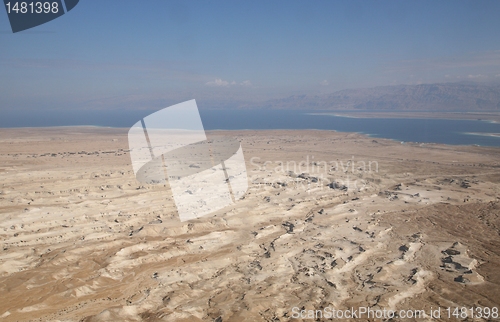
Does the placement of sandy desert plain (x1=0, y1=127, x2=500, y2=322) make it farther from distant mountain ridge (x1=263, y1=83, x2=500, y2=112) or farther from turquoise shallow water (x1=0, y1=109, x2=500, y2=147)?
distant mountain ridge (x1=263, y1=83, x2=500, y2=112)

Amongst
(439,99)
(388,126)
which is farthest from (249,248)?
(439,99)

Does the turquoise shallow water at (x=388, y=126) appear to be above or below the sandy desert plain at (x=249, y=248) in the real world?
below

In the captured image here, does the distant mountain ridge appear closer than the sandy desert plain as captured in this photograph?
No

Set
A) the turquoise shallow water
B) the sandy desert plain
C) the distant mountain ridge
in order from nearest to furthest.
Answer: the sandy desert plain → the turquoise shallow water → the distant mountain ridge

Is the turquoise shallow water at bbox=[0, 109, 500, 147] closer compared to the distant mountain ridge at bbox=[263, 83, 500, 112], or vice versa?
the turquoise shallow water at bbox=[0, 109, 500, 147]

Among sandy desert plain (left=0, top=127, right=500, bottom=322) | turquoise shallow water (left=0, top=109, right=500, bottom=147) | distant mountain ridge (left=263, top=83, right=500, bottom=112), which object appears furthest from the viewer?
distant mountain ridge (left=263, top=83, right=500, bottom=112)

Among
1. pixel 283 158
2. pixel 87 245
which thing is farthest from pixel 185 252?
pixel 283 158

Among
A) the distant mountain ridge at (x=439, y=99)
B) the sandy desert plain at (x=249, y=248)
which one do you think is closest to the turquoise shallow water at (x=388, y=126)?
the sandy desert plain at (x=249, y=248)

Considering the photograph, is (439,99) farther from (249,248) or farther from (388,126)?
(249,248)

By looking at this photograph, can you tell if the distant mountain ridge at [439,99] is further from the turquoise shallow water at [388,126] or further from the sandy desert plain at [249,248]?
the sandy desert plain at [249,248]

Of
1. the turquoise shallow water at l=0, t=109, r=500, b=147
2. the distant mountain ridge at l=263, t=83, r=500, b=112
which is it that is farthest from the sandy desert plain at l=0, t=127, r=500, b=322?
the distant mountain ridge at l=263, t=83, r=500, b=112

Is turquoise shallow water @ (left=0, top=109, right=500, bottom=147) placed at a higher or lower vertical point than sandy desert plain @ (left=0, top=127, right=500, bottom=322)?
lower
